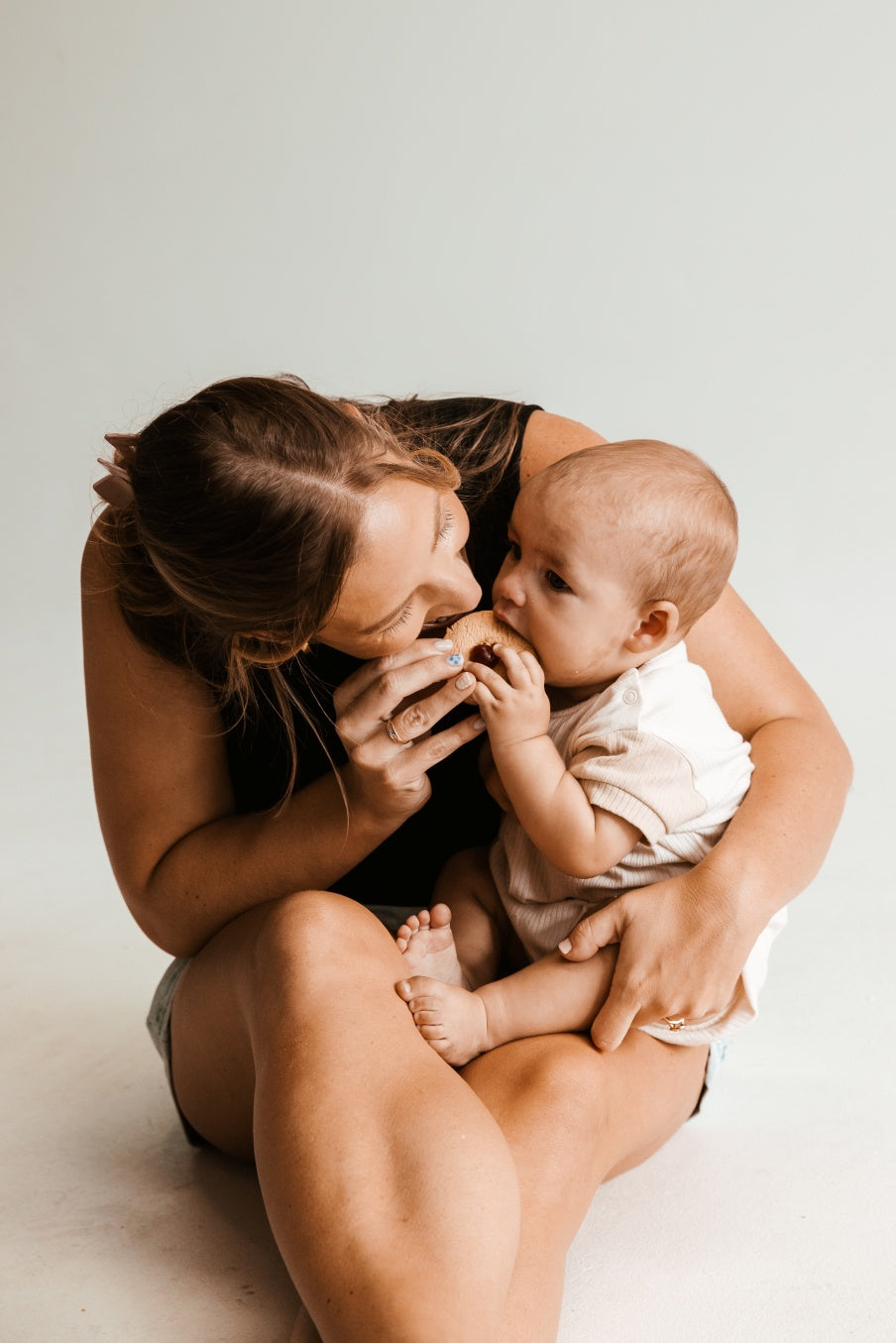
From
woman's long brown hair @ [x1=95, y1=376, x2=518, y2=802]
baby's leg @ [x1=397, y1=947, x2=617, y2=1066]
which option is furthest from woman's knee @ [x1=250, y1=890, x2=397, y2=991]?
woman's long brown hair @ [x1=95, y1=376, x2=518, y2=802]

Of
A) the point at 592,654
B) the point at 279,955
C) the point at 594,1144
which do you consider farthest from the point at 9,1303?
the point at 592,654

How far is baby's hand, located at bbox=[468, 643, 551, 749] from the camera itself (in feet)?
4.63

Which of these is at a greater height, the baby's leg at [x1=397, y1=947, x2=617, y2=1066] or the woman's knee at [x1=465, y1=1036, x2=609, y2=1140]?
the baby's leg at [x1=397, y1=947, x2=617, y2=1066]

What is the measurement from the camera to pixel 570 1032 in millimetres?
1476

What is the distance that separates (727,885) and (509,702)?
27 cm

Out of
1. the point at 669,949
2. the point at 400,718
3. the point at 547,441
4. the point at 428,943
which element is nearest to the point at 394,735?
the point at 400,718

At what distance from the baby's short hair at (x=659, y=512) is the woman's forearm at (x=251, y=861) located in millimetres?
357

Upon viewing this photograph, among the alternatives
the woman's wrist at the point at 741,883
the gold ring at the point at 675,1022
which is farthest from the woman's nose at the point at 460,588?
the gold ring at the point at 675,1022

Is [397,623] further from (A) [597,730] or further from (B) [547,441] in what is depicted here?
(B) [547,441]

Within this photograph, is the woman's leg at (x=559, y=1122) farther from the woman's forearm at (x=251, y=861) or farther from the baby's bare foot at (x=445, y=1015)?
the woman's forearm at (x=251, y=861)

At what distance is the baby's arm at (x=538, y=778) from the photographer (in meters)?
1.41

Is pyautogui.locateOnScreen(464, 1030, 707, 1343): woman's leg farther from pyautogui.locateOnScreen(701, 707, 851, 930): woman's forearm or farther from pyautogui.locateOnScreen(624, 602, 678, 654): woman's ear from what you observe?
pyautogui.locateOnScreen(624, 602, 678, 654): woman's ear

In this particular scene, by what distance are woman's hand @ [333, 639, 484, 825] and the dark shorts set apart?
33 centimetres

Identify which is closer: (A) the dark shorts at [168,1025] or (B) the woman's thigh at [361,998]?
(B) the woman's thigh at [361,998]
